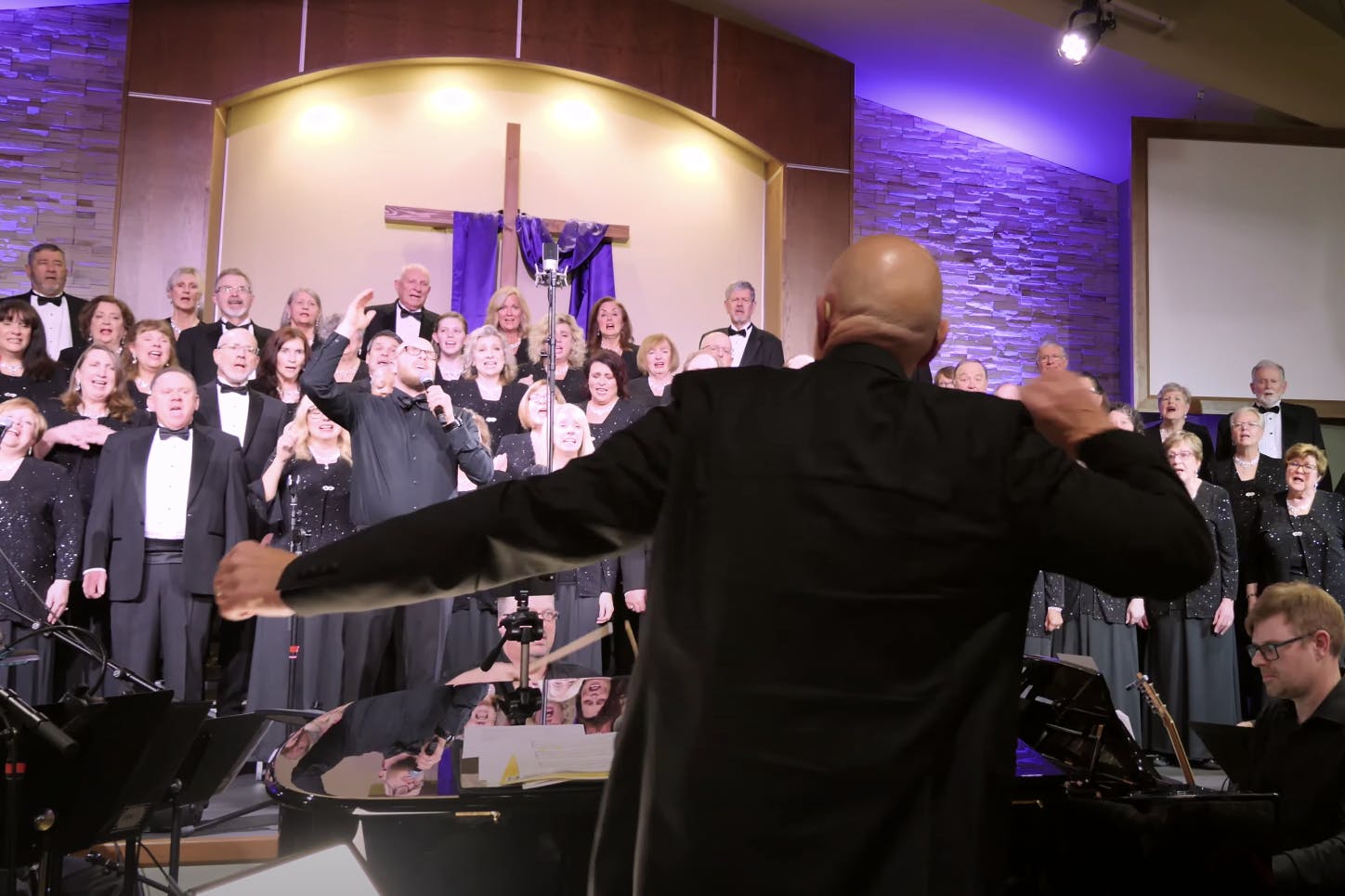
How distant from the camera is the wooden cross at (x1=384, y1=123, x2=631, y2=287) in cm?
811

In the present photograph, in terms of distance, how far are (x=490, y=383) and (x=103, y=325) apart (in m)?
1.91

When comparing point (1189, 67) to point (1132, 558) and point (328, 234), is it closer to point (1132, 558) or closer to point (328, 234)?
point (328, 234)

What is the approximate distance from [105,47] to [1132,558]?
8.80 m

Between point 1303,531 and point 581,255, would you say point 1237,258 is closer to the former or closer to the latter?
point 1303,531

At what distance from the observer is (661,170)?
354 inches

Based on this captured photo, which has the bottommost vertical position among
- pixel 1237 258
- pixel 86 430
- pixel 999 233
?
pixel 86 430

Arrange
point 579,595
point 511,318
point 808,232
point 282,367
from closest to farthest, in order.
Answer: point 579,595, point 282,367, point 511,318, point 808,232

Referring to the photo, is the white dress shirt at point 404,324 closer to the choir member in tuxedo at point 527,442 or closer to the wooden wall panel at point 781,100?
the choir member in tuxedo at point 527,442

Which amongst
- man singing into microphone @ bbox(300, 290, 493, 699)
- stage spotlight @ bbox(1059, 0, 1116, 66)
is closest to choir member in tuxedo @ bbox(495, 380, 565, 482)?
man singing into microphone @ bbox(300, 290, 493, 699)

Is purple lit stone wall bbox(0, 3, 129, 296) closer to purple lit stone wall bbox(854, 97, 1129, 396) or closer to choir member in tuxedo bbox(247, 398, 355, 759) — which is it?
choir member in tuxedo bbox(247, 398, 355, 759)

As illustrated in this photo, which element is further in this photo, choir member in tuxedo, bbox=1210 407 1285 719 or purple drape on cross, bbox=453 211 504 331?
purple drape on cross, bbox=453 211 504 331

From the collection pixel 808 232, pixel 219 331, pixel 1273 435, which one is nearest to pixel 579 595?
pixel 219 331

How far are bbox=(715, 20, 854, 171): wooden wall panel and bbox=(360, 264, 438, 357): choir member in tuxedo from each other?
2950 millimetres

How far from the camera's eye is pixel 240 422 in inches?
214
